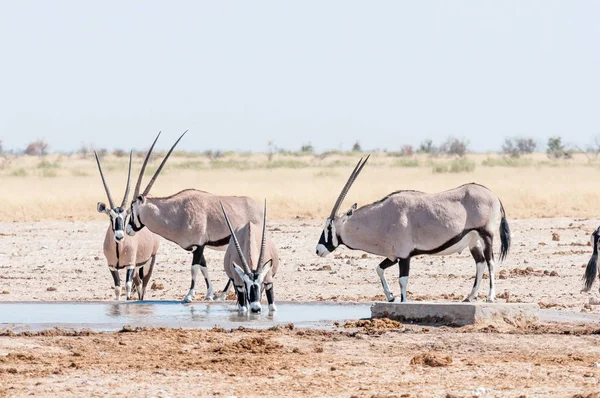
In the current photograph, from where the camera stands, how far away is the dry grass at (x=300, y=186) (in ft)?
80.0

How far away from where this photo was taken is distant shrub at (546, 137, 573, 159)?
65.6 metres

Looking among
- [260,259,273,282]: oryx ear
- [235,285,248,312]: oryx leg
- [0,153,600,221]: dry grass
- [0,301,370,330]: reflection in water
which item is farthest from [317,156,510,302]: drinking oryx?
[0,153,600,221]: dry grass

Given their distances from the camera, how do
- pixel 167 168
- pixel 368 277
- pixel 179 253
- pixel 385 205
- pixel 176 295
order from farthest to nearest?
pixel 167 168
pixel 179 253
pixel 368 277
pixel 176 295
pixel 385 205

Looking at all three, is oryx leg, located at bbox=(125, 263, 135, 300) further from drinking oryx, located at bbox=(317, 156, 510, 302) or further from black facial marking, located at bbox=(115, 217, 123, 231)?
drinking oryx, located at bbox=(317, 156, 510, 302)

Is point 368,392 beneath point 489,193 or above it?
beneath

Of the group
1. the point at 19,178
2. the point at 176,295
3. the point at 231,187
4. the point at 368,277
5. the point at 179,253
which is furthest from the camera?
the point at 19,178

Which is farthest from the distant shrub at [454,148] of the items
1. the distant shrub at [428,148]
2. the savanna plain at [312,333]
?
the savanna plain at [312,333]

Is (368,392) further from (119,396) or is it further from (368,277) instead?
(368,277)

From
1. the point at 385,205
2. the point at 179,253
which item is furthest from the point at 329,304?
the point at 179,253

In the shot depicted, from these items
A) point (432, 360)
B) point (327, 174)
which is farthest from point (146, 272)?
point (327, 174)

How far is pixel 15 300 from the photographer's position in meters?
13.1

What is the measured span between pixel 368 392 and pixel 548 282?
302 inches

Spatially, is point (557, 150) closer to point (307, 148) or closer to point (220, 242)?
point (307, 148)

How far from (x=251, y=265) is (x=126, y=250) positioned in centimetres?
283
